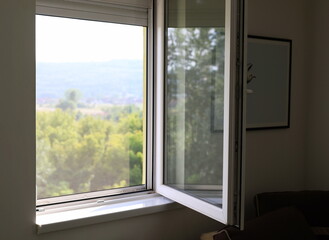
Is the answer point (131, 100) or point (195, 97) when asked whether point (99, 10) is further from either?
point (195, 97)

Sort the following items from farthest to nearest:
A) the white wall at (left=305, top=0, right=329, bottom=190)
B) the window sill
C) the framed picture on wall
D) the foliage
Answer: the white wall at (left=305, top=0, right=329, bottom=190) → the framed picture on wall → the foliage → the window sill

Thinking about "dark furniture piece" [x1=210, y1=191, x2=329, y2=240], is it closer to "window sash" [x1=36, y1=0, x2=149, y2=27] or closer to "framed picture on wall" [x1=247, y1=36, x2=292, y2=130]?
"framed picture on wall" [x1=247, y1=36, x2=292, y2=130]

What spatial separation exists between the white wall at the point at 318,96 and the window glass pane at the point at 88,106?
139 cm

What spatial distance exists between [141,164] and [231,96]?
0.93 m

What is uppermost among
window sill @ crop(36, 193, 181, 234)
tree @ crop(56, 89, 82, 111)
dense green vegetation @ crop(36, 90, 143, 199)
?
tree @ crop(56, 89, 82, 111)

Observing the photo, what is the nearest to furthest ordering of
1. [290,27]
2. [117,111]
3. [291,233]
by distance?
[291,233]
[117,111]
[290,27]

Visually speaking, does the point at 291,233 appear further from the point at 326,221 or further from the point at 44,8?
the point at 44,8

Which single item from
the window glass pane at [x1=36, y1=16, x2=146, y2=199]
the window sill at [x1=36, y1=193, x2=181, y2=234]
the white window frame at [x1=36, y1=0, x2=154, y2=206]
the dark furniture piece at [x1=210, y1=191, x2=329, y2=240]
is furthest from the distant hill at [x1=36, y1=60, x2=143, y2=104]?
the dark furniture piece at [x1=210, y1=191, x2=329, y2=240]

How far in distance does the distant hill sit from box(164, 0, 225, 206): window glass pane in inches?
9.0

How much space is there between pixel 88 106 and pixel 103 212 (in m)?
0.61

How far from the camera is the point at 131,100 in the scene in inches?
95.3

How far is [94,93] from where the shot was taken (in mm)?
2283

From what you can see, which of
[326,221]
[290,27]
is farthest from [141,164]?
[290,27]

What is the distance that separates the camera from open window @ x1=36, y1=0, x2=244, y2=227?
2096 mm
